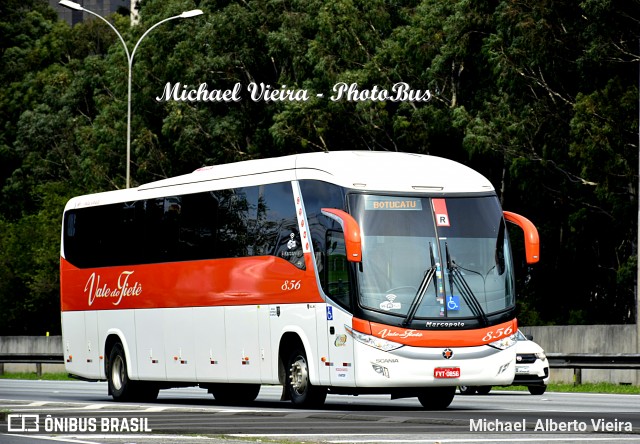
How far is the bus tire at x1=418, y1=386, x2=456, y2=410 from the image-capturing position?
22.0m

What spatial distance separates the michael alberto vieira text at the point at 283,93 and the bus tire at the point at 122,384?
23893mm

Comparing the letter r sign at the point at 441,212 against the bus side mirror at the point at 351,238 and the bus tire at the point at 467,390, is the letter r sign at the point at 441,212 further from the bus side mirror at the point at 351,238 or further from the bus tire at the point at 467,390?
the bus tire at the point at 467,390

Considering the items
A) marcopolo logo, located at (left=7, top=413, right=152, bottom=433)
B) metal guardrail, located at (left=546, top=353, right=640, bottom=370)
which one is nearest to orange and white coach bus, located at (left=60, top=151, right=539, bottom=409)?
marcopolo logo, located at (left=7, top=413, right=152, bottom=433)

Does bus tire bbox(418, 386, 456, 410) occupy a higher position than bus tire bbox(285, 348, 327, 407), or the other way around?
bus tire bbox(285, 348, 327, 407)

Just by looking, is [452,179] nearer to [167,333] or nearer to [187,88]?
[167,333]

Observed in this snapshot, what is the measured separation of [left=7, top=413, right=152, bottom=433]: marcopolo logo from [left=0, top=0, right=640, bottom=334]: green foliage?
22.6 meters

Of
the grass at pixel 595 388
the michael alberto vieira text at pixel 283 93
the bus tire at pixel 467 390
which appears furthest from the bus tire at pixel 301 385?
the michael alberto vieira text at pixel 283 93

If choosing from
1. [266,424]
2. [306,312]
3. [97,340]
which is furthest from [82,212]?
[266,424]

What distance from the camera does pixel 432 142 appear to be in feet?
166

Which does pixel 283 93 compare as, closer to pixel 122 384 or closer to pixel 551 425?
pixel 122 384

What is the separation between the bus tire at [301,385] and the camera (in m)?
21.4

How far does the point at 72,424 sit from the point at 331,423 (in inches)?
117

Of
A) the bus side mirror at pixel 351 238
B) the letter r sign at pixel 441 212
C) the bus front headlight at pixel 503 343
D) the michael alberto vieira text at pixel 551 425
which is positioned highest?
the letter r sign at pixel 441 212

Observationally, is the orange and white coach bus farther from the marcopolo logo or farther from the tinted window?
the marcopolo logo
